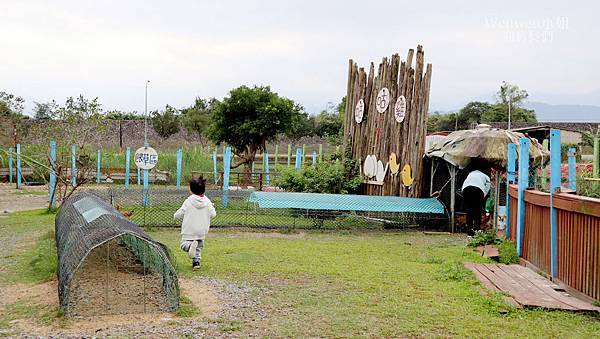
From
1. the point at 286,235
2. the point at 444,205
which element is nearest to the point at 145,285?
the point at 286,235

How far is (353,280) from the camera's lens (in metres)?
8.78

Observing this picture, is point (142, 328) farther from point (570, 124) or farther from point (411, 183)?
point (570, 124)

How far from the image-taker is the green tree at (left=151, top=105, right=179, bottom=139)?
51.0 metres

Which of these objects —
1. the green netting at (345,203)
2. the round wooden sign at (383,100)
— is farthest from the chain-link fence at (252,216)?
the round wooden sign at (383,100)

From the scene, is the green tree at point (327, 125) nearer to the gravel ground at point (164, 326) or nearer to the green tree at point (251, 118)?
the green tree at point (251, 118)

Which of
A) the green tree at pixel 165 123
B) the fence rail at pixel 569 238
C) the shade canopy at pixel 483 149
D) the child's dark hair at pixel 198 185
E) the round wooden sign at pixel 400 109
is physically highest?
the green tree at pixel 165 123

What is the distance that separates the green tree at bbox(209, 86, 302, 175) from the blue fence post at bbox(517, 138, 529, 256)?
18501 millimetres

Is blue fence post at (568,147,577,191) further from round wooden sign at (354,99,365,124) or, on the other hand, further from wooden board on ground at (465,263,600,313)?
round wooden sign at (354,99,365,124)

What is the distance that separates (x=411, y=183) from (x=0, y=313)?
36.0 ft

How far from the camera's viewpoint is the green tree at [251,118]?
92.9 feet

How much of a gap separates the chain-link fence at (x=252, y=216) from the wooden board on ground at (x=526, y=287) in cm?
583

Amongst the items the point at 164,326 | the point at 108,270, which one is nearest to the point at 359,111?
the point at 108,270

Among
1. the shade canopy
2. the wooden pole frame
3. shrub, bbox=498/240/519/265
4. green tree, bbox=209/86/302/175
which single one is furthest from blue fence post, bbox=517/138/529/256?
green tree, bbox=209/86/302/175

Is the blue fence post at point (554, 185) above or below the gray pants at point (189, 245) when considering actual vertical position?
above
